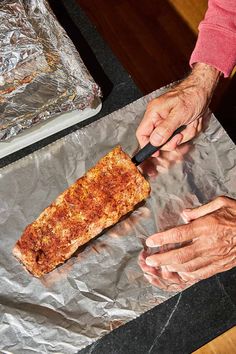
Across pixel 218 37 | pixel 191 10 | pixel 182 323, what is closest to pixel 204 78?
pixel 218 37

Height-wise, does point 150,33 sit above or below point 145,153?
above

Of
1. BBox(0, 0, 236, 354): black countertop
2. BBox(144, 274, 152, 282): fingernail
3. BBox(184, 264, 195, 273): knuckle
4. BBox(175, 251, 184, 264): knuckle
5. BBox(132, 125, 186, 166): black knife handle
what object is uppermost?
BBox(132, 125, 186, 166): black knife handle

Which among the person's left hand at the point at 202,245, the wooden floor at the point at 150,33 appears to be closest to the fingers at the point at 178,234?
the person's left hand at the point at 202,245

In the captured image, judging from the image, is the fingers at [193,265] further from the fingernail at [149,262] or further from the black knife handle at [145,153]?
the black knife handle at [145,153]

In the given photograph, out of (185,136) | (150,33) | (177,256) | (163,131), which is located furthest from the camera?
(150,33)

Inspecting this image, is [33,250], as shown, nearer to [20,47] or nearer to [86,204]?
[86,204]

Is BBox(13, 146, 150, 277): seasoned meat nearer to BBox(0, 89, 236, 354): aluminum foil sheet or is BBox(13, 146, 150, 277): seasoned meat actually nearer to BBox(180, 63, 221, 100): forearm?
BBox(0, 89, 236, 354): aluminum foil sheet

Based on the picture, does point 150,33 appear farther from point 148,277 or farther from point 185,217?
point 148,277

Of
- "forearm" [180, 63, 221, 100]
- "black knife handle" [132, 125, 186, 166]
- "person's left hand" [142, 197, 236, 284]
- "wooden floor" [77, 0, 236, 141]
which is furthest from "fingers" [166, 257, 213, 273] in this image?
"wooden floor" [77, 0, 236, 141]
